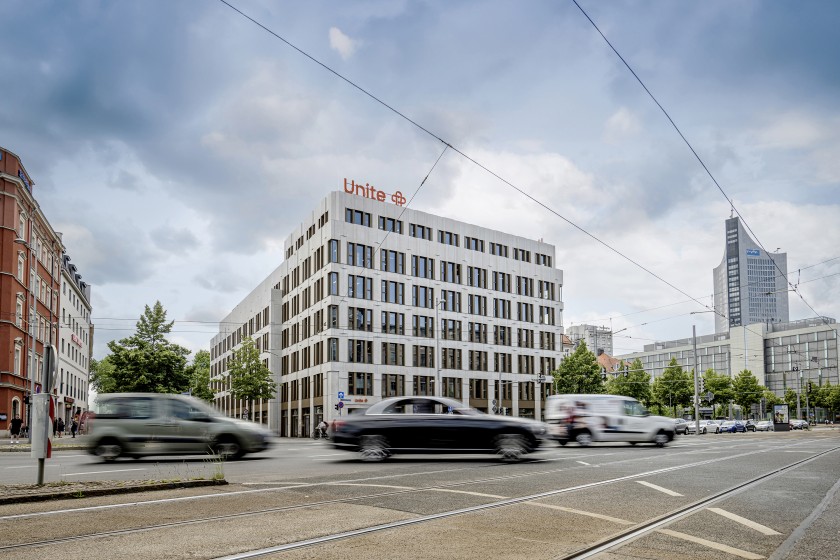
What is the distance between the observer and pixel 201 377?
93.8 meters

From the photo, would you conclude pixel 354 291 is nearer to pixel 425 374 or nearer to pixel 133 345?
pixel 425 374

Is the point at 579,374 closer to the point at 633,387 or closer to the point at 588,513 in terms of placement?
the point at 633,387

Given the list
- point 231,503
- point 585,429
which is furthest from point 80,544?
point 585,429

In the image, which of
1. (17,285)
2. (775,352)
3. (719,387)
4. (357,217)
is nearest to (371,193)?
(357,217)

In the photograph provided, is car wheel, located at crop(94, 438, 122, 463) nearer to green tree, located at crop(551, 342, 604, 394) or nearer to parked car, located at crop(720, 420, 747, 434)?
green tree, located at crop(551, 342, 604, 394)

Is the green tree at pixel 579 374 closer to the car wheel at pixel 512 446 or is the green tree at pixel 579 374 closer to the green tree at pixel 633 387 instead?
the green tree at pixel 633 387

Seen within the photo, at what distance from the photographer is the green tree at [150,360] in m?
60.6

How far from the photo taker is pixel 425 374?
229ft

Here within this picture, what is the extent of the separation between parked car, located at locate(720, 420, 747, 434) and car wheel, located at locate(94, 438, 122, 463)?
206ft

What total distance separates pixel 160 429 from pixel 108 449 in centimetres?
136

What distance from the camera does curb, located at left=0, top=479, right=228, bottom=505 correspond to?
33.2 ft

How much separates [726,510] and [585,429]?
19996mm

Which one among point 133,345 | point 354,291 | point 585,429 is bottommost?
point 585,429

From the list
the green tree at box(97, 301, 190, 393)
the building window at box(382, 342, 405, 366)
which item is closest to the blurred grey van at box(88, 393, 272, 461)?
the green tree at box(97, 301, 190, 393)
